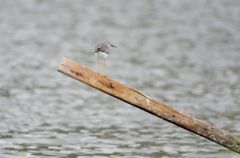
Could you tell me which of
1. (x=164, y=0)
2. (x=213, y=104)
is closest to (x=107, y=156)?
(x=213, y=104)

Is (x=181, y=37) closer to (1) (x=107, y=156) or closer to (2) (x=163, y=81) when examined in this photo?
(2) (x=163, y=81)

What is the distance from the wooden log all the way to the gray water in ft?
7.65

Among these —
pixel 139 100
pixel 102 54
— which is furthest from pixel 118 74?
pixel 139 100

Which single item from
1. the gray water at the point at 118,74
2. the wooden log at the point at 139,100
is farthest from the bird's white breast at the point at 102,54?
the gray water at the point at 118,74

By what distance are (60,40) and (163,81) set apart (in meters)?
8.02

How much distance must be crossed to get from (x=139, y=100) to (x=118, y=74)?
1130 cm

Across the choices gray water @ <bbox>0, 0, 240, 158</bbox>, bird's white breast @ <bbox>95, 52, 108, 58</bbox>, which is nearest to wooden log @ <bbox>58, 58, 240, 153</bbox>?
bird's white breast @ <bbox>95, 52, 108, 58</bbox>

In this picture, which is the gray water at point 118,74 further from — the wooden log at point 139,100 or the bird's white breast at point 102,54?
the bird's white breast at point 102,54

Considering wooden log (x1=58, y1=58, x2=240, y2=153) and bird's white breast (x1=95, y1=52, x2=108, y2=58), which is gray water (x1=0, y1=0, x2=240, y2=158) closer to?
wooden log (x1=58, y1=58, x2=240, y2=153)

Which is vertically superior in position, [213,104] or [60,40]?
[60,40]

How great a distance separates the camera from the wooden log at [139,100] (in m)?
10.4

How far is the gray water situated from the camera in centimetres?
1434

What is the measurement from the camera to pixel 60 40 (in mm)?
27859

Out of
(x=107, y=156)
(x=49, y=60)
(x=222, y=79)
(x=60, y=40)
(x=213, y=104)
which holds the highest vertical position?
(x=60, y=40)
